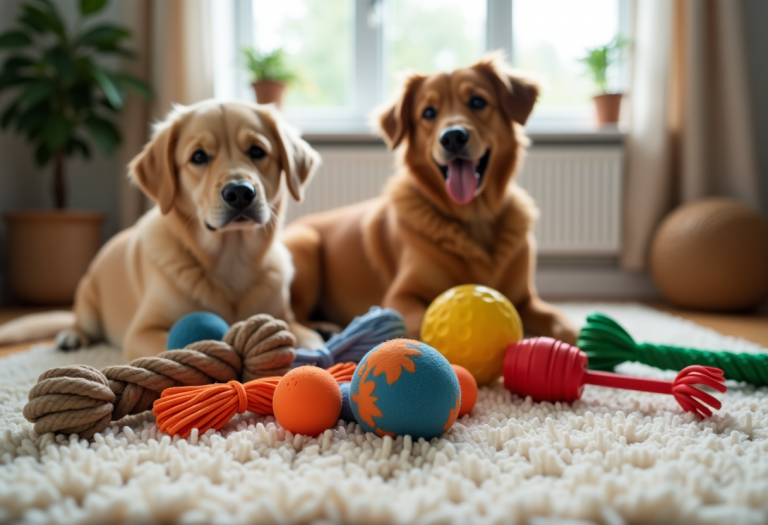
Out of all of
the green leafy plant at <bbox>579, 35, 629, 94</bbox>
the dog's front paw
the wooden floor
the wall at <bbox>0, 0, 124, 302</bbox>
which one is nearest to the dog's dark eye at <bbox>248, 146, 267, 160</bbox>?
the dog's front paw

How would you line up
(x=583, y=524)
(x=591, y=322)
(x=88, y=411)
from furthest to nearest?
(x=591, y=322), (x=88, y=411), (x=583, y=524)

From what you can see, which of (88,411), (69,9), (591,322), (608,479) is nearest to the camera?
(608,479)

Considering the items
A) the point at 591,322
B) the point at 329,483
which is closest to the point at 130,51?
the point at 591,322

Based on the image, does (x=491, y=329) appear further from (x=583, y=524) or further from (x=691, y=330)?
(x=691, y=330)

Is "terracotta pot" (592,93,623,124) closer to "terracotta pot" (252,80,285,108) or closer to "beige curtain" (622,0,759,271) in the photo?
"beige curtain" (622,0,759,271)

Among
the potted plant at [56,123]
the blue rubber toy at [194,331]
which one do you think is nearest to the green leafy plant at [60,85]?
the potted plant at [56,123]

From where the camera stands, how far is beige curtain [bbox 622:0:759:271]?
3416mm

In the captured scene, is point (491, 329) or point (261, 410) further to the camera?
point (491, 329)

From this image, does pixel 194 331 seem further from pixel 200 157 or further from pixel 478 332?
pixel 478 332

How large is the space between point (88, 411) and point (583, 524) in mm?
810

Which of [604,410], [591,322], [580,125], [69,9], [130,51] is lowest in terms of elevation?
[604,410]

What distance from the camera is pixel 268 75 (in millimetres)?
3697

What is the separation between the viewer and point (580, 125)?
13.4ft

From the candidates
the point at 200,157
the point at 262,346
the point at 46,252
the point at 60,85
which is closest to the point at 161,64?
the point at 60,85
